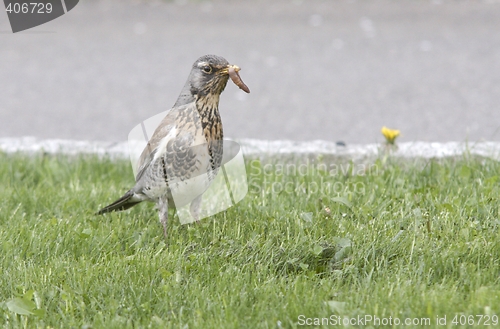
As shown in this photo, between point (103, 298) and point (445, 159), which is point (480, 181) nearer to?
point (445, 159)

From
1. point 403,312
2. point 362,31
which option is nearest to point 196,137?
point 403,312

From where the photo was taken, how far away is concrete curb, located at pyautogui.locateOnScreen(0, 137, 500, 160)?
15.5 ft

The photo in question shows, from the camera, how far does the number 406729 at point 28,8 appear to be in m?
8.70

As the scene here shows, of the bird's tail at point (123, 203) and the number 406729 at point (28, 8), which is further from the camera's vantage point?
the number 406729 at point (28, 8)

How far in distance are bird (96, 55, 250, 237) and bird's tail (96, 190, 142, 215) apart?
0.73 feet

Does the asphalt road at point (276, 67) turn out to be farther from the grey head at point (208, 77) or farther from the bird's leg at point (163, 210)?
the grey head at point (208, 77)

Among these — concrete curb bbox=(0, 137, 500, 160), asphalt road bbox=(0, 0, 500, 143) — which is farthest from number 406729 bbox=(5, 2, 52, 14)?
concrete curb bbox=(0, 137, 500, 160)

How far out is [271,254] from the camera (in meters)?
3.36

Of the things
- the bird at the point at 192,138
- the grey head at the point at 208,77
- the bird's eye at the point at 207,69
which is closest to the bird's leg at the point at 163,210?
the bird at the point at 192,138

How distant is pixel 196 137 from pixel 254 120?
9.37 ft

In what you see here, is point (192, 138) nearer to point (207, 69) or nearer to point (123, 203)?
point (207, 69)

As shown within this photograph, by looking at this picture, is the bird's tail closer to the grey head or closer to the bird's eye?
the grey head

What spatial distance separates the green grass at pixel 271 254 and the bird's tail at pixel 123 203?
3.1 inches

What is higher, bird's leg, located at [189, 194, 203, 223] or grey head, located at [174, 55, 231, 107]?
grey head, located at [174, 55, 231, 107]
